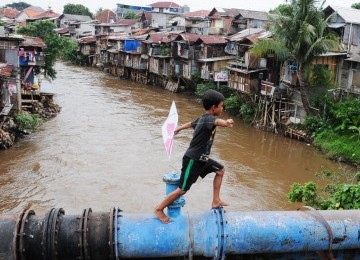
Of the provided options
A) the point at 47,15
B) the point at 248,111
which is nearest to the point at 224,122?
the point at 248,111

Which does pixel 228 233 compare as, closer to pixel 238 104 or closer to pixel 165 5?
pixel 238 104

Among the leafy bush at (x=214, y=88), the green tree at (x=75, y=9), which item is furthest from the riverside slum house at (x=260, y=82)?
the green tree at (x=75, y=9)

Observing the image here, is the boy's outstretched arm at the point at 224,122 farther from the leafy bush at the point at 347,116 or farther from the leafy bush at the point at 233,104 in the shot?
the leafy bush at the point at 233,104

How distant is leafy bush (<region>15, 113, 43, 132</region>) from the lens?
814 inches

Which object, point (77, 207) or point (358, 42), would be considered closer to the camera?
point (77, 207)

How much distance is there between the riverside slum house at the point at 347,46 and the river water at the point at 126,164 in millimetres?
4424

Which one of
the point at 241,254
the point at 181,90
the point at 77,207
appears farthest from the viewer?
the point at 181,90

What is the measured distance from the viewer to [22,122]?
2069 cm

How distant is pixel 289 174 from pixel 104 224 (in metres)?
14.3

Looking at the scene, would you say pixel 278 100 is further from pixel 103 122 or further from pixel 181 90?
pixel 181 90

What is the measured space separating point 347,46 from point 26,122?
17634mm

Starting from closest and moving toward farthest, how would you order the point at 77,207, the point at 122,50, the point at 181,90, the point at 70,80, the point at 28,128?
1. the point at 77,207
2. the point at 28,128
3. the point at 181,90
4. the point at 70,80
5. the point at 122,50

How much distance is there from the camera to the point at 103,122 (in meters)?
25.3

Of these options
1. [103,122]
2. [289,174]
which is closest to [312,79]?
[289,174]
